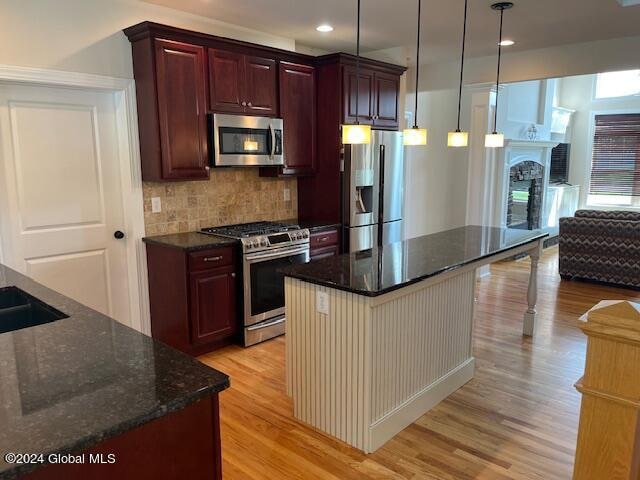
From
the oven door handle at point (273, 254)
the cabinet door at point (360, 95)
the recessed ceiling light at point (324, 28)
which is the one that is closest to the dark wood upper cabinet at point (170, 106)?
the oven door handle at point (273, 254)

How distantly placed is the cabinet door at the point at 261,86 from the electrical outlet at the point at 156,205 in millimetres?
1044

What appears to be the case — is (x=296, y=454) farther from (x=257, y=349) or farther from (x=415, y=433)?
(x=257, y=349)

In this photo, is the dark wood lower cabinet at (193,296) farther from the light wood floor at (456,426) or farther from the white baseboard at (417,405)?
the white baseboard at (417,405)

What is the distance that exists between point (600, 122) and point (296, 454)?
359 inches

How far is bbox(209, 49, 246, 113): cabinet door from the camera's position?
3729mm

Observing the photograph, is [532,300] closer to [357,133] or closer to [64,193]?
[357,133]

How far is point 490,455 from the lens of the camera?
2.43 meters

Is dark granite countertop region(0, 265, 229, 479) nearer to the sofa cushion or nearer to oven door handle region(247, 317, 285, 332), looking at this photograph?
oven door handle region(247, 317, 285, 332)

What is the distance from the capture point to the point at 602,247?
5.57 metres

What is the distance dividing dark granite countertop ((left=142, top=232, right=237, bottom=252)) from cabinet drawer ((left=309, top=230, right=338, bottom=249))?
0.86 m

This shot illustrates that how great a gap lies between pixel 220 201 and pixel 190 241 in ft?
2.37

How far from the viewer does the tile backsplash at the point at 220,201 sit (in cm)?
384

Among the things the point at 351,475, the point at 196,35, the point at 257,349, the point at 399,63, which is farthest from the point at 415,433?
the point at 399,63

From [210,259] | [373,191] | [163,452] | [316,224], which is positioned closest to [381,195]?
[373,191]
